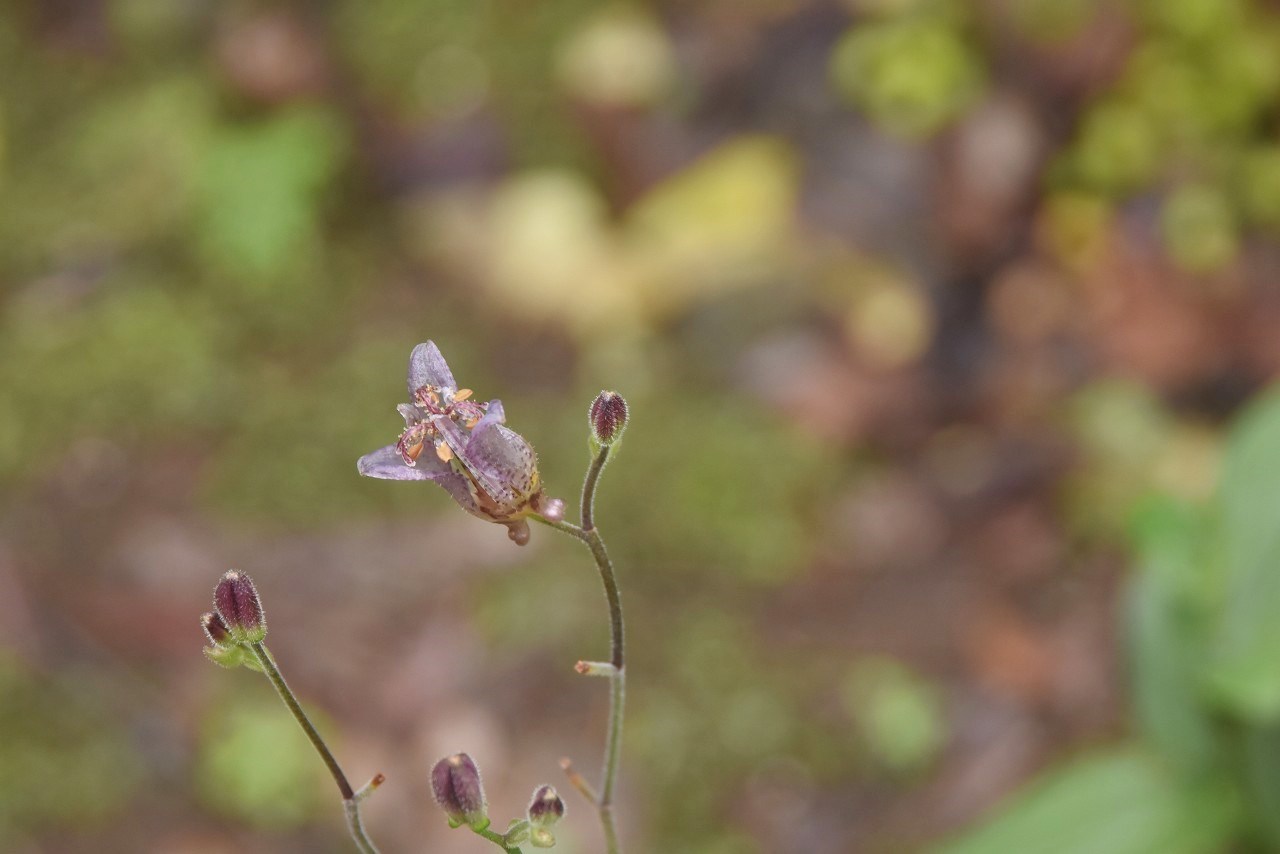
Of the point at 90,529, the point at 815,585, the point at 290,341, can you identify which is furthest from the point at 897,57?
the point at 90,529

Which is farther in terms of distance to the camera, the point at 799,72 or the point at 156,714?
the point at 799,72

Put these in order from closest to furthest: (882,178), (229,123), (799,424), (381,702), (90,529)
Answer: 1. (381,702)
2. (90,529)
3. (799,424)
4. (882,178)
5. (229,123)

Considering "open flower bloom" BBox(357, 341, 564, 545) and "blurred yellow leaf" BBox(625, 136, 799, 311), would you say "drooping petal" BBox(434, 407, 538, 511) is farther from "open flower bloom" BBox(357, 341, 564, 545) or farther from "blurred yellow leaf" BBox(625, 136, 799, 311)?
"blurred yellow leaf" BBox(625, 136, 799, 311)

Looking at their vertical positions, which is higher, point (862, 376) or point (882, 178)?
point (882, 178)

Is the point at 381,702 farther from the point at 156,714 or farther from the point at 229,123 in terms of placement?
the point at 229,123

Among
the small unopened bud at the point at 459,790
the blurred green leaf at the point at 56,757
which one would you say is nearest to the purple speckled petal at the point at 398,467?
the small unopened bud at the point at 459,790

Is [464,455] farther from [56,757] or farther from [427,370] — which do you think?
[56,757]

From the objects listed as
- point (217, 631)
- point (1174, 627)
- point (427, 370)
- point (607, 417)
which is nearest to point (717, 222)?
Result: point (1174, 627)
